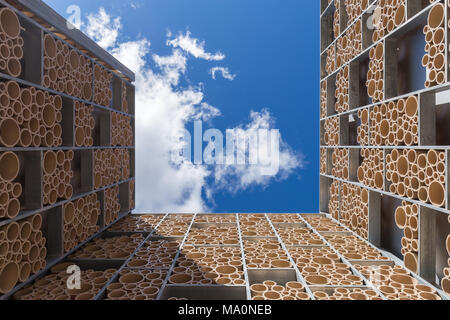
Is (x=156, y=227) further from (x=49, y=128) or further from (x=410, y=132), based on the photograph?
(x=410, y=132)

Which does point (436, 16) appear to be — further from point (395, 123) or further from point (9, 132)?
point (9, 132)

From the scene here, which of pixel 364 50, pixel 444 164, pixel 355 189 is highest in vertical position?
pixel 364 50

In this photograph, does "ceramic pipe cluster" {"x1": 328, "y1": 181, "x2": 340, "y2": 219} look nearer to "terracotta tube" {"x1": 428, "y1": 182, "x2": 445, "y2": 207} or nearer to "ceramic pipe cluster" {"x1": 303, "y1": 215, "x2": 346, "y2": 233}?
"ceramic pipe cluster" {"x1": 303, "y1": 215, "x2": 346, "y2": 233}

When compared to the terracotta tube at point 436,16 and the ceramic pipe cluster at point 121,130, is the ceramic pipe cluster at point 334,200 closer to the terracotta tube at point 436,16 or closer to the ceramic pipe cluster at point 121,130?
the terracotta tube at point 436,16

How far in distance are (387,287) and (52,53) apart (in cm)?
518

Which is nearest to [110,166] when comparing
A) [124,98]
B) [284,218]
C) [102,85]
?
[102,85]

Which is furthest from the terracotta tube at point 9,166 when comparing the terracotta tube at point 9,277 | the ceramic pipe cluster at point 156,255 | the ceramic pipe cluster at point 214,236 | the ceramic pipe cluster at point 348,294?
the ceramic pipe cluster at point 348,294

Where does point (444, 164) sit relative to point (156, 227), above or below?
above

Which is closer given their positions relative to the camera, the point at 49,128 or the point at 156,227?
the point at 49,128

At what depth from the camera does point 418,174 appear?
369cm

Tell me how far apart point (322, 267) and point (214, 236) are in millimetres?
2054

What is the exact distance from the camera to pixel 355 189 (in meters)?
5.61

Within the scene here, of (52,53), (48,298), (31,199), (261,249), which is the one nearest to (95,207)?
(31,199)

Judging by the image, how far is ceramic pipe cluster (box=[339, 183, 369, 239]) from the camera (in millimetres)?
5203
